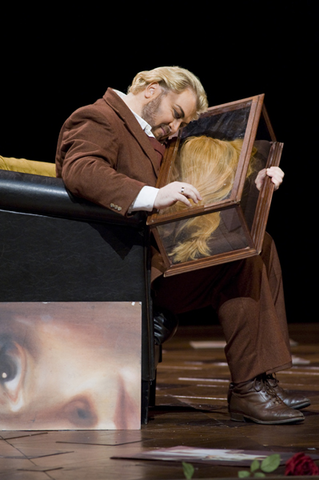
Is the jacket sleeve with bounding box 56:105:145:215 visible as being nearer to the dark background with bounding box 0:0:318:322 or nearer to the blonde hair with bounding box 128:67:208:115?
the blonde hair with bounding box 128:67:208:115

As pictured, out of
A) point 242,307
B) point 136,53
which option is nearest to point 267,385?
point 242,307

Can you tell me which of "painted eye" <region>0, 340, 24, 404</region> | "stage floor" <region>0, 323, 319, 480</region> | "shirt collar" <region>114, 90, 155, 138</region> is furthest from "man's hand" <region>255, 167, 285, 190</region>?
"painted eye" <region>0, 340, 24, 404</region>

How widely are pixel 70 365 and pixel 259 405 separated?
56 cm

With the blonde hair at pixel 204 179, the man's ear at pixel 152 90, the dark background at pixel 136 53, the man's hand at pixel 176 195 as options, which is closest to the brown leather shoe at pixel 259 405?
the blonde hair at pixel 204 179

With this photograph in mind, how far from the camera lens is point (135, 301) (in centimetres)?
184

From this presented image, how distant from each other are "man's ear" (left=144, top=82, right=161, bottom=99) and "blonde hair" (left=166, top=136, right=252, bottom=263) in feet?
1.04

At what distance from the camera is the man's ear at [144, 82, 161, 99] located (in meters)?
2.20

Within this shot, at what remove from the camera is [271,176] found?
6.61 feet

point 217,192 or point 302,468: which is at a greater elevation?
point 217,192

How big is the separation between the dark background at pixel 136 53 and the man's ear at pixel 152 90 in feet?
11.6

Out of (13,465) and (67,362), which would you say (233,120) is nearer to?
(67,362)

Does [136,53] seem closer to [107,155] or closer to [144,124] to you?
[144,124]

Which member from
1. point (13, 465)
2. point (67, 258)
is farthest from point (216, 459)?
point (67, 258)

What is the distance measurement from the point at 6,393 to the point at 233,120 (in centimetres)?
102
